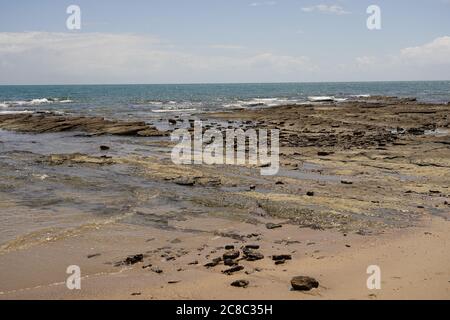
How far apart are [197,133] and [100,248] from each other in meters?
17.7

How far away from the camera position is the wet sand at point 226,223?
660 cm

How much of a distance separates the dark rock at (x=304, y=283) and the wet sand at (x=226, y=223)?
89mm

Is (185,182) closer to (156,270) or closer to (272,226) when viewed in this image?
(272,226)

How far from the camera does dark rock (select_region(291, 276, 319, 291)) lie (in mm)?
6191

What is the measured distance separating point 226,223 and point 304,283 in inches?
144

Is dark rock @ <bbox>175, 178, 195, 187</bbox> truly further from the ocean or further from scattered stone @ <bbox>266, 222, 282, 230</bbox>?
the ocean

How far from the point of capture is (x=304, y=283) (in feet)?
20.4

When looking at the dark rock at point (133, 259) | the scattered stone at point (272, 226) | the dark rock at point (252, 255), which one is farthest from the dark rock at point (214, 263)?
the scattered stone at point (272, 226)

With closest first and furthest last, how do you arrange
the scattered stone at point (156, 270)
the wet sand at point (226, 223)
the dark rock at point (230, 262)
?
the wet sand at point (226, 223), the scattered stone at point (156, 270), the dark rock at point (230, 262)

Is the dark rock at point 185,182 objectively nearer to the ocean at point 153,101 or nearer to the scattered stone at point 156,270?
the scattered stone at point 156,270

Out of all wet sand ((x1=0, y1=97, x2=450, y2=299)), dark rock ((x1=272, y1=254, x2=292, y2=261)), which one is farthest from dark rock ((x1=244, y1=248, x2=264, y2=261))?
dark rock ((x1=272, y1=254, x2=292, y2=261))

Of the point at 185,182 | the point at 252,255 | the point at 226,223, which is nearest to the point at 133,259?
the point at 252,255

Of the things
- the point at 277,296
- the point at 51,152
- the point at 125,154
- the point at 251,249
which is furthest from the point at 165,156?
the point at 277,296

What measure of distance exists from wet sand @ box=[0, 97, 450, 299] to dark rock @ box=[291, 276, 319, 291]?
89mm
